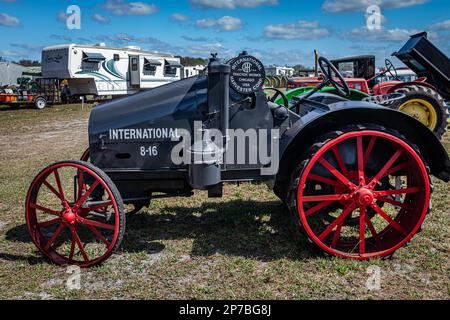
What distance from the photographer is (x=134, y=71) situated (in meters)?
24.2

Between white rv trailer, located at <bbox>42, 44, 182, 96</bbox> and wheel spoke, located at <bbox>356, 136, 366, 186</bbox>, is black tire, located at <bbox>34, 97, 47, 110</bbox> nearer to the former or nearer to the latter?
white rv trailer, located at <bbox>42, 44, 182, 96</bbox>

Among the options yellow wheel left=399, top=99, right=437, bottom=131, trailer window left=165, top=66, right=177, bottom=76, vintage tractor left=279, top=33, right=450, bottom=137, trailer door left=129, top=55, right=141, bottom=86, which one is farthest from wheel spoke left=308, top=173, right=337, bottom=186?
trailer window left=165, top=66, right=177, bottom=76

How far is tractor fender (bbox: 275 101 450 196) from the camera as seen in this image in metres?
3.25

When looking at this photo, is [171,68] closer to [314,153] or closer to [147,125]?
[147,125]

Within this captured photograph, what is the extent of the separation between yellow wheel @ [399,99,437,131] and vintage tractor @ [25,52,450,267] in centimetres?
548

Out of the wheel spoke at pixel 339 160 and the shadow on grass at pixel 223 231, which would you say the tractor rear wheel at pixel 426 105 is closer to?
the shadow on grass at pixel 223 231

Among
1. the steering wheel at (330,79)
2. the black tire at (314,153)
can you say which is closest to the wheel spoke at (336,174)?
the black tire at (314,153)

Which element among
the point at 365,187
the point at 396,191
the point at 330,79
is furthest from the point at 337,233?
the point at 330,79
